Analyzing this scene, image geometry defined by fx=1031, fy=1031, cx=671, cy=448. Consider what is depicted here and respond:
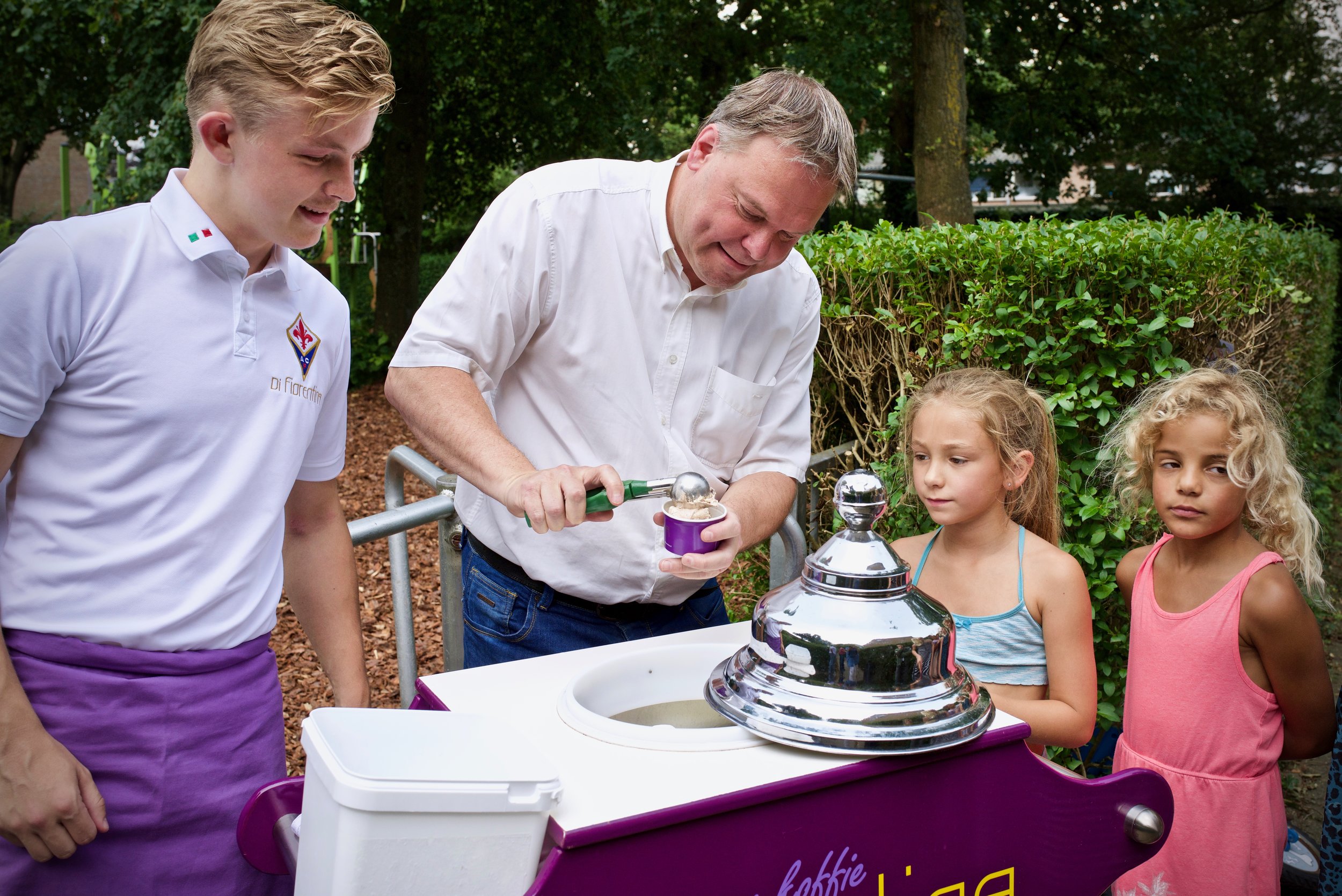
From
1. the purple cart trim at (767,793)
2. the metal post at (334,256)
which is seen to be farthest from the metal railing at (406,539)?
the metal post at (334,256)

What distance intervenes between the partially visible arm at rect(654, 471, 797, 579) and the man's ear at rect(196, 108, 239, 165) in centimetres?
89

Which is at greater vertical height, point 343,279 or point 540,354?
point 540,354

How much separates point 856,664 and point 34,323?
3.88ft

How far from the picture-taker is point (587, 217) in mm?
2037

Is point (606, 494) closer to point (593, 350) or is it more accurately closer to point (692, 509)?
point (692, 509)

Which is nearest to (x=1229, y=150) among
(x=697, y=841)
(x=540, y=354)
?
(x=540, y=354)

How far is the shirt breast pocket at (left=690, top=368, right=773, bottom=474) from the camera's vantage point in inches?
83.0

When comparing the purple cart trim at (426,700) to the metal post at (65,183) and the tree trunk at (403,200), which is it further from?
the metal post at (65,183)

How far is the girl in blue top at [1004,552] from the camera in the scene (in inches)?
82.3

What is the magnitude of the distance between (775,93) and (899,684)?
1107 mm

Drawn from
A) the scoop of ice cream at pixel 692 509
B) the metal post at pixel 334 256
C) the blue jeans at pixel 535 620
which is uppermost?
the scoop of ice cream at pixel 692 509

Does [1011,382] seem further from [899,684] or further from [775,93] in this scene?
[899,684]

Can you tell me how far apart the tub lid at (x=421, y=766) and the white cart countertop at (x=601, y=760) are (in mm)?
47

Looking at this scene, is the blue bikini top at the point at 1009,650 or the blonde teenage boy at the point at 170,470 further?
the blue bikini top at the point at 1009,650
